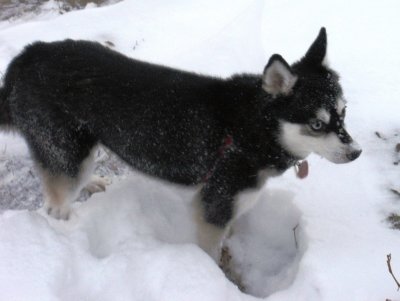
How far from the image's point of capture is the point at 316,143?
279 centimetres

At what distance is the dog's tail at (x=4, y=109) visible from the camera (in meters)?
3.18

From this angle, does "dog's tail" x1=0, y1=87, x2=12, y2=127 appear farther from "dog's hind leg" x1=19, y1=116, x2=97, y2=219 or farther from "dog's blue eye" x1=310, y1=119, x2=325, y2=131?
"dog's blue eye" x1=310, y1=119, x2=325, y2=131

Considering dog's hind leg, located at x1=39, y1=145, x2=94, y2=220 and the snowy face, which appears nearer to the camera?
the snowy face

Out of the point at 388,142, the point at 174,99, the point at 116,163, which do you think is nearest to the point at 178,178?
the point at 174,99

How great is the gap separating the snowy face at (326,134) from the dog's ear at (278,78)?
213 mm

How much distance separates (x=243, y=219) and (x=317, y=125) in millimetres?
1172

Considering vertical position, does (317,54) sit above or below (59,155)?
above

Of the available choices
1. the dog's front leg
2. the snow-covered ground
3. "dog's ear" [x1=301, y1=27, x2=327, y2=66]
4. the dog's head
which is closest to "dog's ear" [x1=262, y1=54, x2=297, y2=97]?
the dog's head

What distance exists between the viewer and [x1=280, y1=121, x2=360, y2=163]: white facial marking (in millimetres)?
2770

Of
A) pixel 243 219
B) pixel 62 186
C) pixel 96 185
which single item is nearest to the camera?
pixel 62 186

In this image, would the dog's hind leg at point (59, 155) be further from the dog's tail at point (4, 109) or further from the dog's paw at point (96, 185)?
the dog's paw at point (96, 185)

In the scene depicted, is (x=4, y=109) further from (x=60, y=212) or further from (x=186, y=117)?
(x=186, y=117)

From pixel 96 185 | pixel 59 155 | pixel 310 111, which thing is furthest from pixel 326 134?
pixel 96 185

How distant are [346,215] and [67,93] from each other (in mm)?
2350
